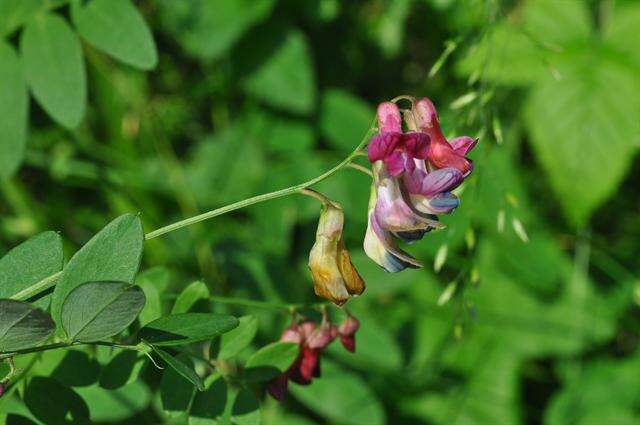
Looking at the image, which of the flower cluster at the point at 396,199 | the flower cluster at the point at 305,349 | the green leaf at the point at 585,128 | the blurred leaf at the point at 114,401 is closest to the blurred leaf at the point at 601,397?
the green leaf at the point at 585,128

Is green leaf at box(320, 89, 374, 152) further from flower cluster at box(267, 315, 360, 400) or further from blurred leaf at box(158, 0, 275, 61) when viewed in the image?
flower cluster at box(267, 315, 360, 400)

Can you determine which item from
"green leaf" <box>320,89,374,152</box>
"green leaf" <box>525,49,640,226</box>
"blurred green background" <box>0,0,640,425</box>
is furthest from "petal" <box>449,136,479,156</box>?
"green leaf" <box>320,89,374,152</box>

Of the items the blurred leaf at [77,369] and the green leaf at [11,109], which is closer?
the blurred leaf at [77,369]

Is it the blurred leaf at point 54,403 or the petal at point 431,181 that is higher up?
the petal at point 431,181

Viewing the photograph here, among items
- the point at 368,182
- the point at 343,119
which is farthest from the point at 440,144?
the point at 343,119

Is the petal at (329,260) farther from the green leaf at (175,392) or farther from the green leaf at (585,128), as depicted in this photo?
the green leaf at (585,128)

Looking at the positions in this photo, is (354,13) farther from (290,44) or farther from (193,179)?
(193,179)
